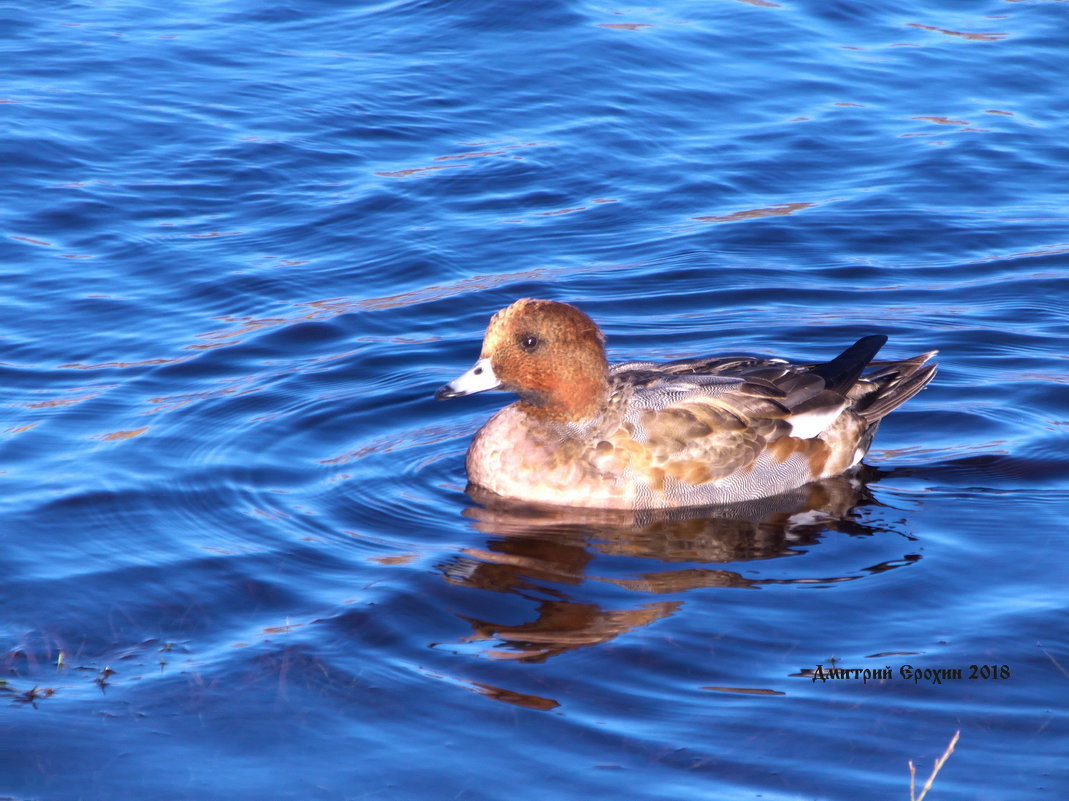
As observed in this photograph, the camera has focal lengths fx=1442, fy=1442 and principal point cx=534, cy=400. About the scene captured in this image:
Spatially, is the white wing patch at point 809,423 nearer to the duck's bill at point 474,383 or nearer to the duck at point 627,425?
the duck at point 627,425

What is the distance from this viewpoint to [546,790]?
17.7ft

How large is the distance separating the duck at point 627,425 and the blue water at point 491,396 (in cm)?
22

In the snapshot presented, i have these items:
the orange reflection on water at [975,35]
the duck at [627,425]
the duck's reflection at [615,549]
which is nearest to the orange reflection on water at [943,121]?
the orange reflection on water at [975,35]

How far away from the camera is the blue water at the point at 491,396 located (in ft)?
19.0

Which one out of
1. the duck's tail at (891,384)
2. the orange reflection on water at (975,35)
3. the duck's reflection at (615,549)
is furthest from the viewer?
the orange reflection on water at (975,35)

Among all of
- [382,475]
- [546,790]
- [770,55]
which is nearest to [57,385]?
[382,475]

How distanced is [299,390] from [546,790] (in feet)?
14.6

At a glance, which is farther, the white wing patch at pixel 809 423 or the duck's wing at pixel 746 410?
the white wing patch at pixel 809 423

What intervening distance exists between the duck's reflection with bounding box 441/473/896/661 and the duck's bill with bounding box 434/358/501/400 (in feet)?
1.90

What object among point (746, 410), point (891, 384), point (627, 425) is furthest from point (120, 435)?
point (891, 384)

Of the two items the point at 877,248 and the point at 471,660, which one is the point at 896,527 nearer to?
Result: the point at 471,660

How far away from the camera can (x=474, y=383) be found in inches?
320

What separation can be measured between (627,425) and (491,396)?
178 cm

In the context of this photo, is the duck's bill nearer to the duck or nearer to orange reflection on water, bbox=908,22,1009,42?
the duck
